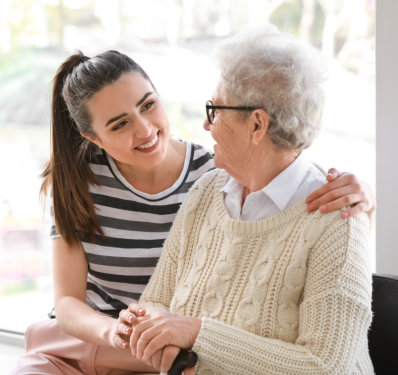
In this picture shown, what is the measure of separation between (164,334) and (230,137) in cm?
51

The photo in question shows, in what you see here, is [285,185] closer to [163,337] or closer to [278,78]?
[278,78]

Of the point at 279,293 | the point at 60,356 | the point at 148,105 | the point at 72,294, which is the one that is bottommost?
the point at 60,356

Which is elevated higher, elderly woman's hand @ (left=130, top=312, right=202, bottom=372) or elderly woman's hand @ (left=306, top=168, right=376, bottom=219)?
elderly woman's hand @ (left=306, top=168, right=376, bottom=219)

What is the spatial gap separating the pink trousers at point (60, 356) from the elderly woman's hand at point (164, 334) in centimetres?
48

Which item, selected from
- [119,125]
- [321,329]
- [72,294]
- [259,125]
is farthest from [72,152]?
[321,329]

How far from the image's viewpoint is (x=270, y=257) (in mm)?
1575

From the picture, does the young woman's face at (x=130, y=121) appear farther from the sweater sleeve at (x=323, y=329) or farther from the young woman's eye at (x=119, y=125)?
the sweater sleeve at (x=323, y=329)

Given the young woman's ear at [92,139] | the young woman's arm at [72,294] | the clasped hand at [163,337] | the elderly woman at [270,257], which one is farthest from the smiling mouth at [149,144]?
the clasped hand at [163,337]

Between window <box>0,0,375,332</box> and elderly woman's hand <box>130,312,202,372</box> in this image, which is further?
window <box>0,0,375,332</box>

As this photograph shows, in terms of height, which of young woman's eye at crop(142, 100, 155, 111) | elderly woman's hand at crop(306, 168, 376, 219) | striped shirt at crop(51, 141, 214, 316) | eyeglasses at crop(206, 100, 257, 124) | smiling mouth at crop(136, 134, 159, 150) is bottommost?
striped shirt at crop(51, 141, 214, 316)

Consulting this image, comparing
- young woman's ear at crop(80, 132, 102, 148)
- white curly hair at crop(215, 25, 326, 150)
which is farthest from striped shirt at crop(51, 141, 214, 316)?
white curly hair at crop(215, 25, 326, 150)

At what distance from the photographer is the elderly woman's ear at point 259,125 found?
1547 mm

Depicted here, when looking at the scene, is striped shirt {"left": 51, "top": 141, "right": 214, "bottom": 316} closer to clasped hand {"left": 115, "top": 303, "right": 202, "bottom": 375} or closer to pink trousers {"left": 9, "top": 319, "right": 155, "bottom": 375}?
pink trousers {"left": 9, "top": 319, "right": 155, "bottom": 375}

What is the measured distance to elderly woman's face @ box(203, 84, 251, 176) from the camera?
5.22 feet
